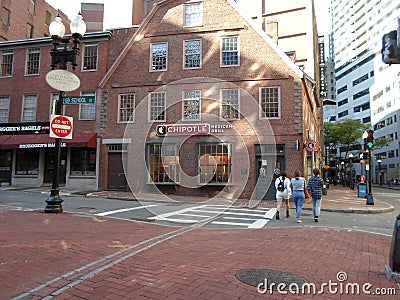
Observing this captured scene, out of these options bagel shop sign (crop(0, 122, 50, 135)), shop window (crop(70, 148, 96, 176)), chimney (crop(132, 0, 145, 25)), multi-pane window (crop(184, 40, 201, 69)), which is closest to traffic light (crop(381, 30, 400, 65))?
multi-pane window (crop(184, 40, 201, 69))

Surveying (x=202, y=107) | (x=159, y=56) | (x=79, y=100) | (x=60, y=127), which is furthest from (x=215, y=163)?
(x=60, y=127)

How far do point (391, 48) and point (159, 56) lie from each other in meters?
17.3

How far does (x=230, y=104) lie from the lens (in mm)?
18922

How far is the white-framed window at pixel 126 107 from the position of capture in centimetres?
2080

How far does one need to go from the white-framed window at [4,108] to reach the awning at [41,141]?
7.52ft

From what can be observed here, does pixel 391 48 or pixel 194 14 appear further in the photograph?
pixel 194 14

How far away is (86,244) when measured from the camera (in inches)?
253

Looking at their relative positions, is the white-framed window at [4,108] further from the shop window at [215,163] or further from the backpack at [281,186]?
the backpack at [281,186]

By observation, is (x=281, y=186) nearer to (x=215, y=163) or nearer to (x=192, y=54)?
(x=215, y=163)

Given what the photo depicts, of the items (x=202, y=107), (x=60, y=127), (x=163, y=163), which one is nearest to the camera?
(x=60, y=127)

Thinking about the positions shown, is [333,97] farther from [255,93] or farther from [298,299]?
[298,299]

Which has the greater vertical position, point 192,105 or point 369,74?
point 369,74

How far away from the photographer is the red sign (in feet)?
34.2

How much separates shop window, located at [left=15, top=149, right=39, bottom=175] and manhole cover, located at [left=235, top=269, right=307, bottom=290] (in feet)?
67.9
